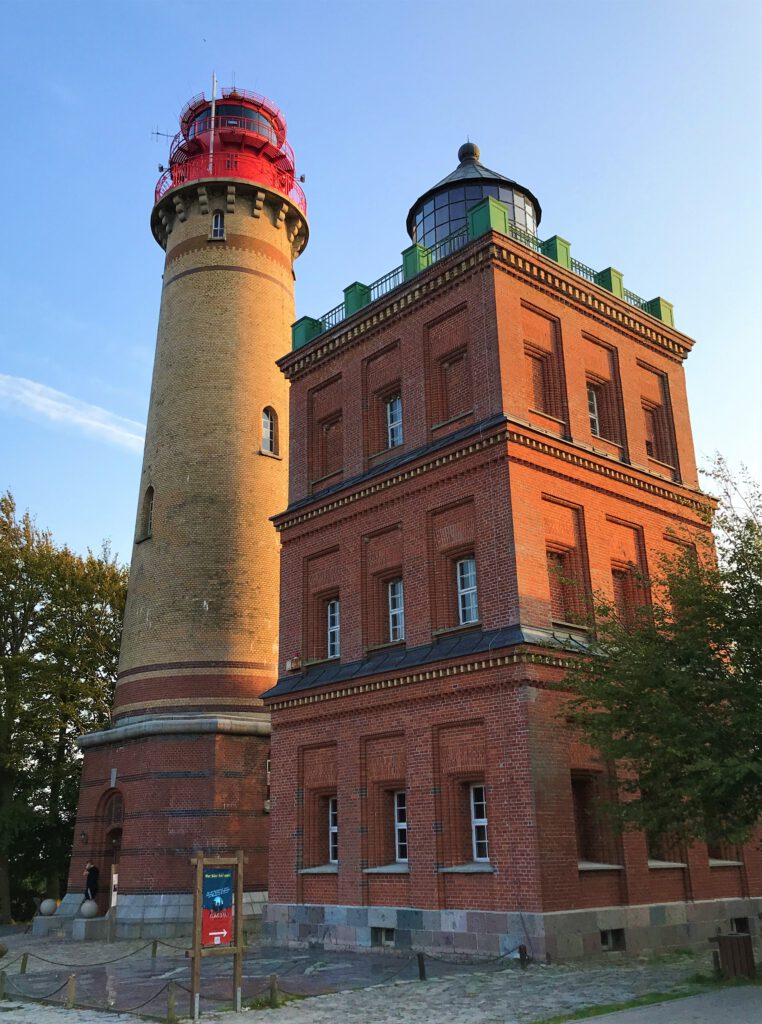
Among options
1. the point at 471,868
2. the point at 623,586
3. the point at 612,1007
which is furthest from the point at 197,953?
the point at 623,586

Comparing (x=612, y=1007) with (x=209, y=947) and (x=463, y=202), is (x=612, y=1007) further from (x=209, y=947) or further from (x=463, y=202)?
(x=463, y=202)

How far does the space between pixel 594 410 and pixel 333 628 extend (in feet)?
29.0

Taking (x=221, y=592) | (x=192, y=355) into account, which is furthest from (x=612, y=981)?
(x=192, y=355)

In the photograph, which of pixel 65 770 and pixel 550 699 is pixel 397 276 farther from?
pixel 65 770

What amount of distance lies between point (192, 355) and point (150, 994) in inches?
833

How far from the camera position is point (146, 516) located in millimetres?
30969

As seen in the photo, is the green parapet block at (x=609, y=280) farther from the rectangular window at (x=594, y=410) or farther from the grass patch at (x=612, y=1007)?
the grass patch at (x=612, y=1007)

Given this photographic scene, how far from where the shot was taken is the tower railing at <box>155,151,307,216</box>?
33.7m

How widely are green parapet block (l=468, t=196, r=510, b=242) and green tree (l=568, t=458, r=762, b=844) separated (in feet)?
31.6

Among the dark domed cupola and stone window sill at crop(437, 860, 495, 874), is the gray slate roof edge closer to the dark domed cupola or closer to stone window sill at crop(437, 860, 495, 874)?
stone window sill at crop(437, 860, 495, 874)

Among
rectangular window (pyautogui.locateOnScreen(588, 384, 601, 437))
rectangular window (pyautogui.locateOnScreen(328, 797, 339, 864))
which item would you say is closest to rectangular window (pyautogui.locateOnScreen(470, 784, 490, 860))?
rectangular window (pyautogui.locateOnScreen(328, 797, 339, 864))

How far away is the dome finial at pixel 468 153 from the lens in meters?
28.6

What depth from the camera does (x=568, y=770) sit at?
18.8m

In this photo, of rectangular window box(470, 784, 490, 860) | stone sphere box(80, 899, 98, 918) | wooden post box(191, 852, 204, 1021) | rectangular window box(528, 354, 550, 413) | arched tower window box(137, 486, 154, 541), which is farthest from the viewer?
arched tower window box(137, 486, 154, 541)
